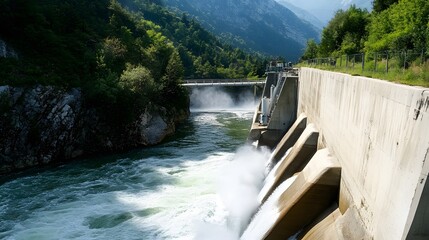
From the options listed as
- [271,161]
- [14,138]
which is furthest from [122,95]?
[271,161]

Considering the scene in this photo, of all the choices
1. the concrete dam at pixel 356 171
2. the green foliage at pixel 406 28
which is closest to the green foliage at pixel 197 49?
the green foliage at pixel 406 28

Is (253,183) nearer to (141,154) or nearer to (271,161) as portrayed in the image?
(271,161)

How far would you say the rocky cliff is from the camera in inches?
934

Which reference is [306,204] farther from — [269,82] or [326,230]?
[269,82]

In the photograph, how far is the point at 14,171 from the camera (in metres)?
23.0

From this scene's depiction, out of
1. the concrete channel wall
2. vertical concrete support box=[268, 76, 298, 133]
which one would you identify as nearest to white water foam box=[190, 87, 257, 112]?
vertical concrete support box=[268, 76, 298, 133]

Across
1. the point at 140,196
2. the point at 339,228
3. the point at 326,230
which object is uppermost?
the point at 339,228

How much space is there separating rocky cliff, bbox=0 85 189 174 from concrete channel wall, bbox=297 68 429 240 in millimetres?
20654

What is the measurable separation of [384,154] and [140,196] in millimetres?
14107

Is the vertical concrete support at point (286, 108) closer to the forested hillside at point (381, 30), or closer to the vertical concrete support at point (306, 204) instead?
the forested hillside at point (381, 30)

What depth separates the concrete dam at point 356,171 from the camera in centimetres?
A: 562

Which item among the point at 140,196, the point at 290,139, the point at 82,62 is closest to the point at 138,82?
the point at 82,62

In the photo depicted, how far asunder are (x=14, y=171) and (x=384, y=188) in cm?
2303

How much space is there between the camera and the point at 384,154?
23.1ft
